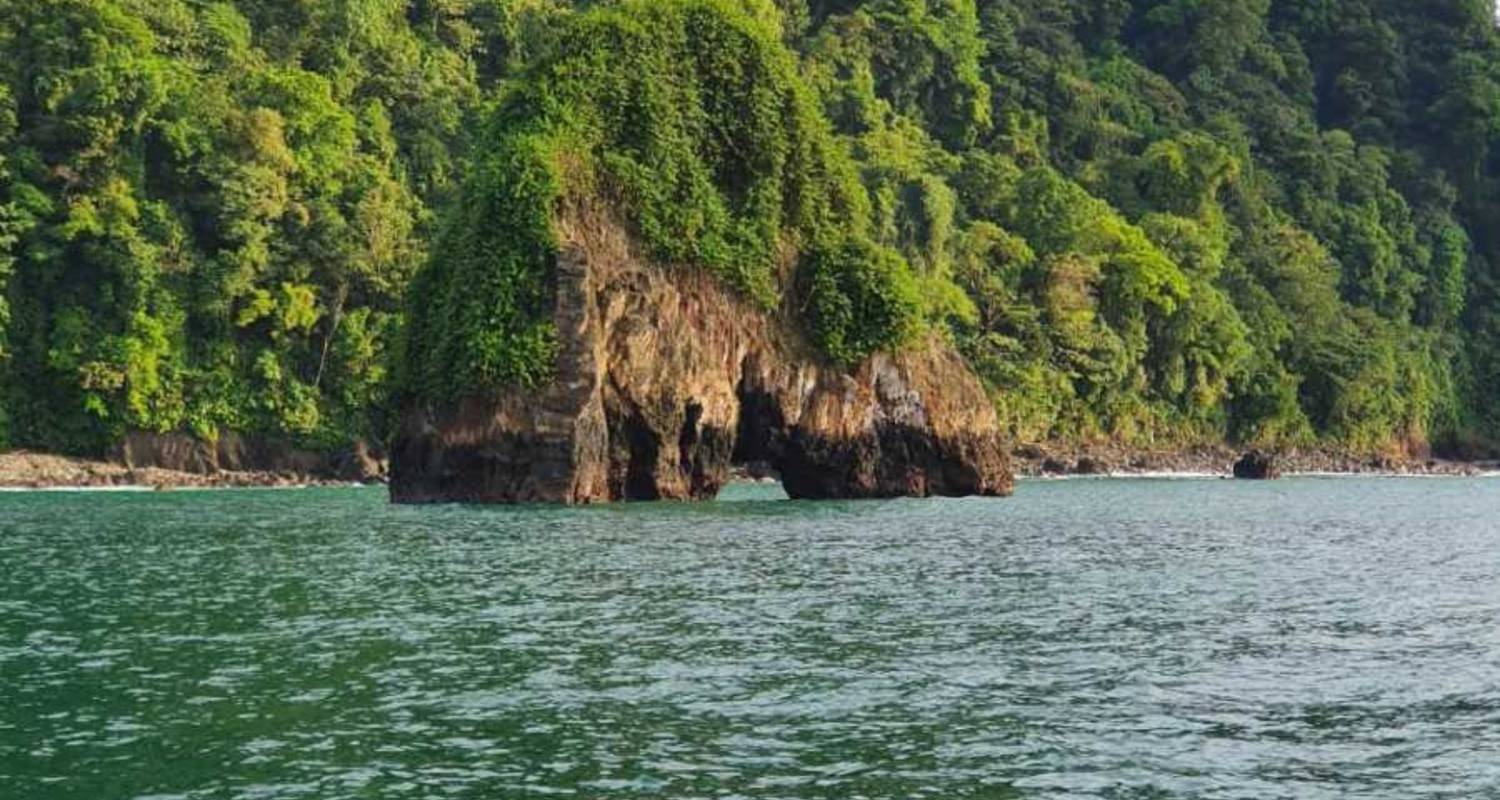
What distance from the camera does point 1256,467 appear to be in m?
105

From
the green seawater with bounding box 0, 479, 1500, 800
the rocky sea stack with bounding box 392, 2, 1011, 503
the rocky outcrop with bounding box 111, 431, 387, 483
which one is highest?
the rocky sea stack with bounding box 392, 2, 1011, 503

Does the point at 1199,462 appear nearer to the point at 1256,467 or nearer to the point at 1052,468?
the point at 1256,467

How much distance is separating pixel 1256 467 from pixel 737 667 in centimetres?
8816

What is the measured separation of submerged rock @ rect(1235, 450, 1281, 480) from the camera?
342 ft

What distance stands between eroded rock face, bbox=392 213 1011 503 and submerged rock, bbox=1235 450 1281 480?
38.6 m

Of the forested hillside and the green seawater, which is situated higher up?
the forested hillside

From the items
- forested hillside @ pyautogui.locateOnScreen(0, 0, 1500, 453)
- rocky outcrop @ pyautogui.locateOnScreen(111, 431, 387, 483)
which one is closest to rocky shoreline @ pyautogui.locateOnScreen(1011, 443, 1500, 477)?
forested hillside @ pyautogui.locateOnScreen(0, 0, 1500, 453)

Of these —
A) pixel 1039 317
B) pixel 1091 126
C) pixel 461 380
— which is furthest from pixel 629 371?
pixel 1091 126

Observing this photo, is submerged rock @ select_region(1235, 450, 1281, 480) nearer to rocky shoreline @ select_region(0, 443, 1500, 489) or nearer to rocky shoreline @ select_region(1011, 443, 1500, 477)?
rocky shoreline @ select_region(0, 443, 1500, 489)

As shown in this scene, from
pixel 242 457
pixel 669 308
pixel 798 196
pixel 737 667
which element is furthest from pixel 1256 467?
pixel 737 667

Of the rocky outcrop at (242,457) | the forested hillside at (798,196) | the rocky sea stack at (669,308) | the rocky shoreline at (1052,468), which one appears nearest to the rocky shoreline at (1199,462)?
the rocky shoreline at (1052,468)

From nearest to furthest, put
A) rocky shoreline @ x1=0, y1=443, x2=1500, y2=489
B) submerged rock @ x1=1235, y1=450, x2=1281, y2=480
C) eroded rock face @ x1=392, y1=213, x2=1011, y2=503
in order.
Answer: eroded rock face @ x1=392, y1=213, x2=1011, y2=503 < rocky shoreline @ x1=0, y1=443, x2=1500, y2=489 < submerged rock @ x1=1235, y1=450, x2=1281, y2=480

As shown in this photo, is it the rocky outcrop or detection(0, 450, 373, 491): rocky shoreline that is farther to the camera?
the rocky outcrop

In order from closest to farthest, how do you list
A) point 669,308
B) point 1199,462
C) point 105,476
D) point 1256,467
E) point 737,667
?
point 737,667 < point 669,308 < point 105,476 < point 1256,467 < point 1199,462
